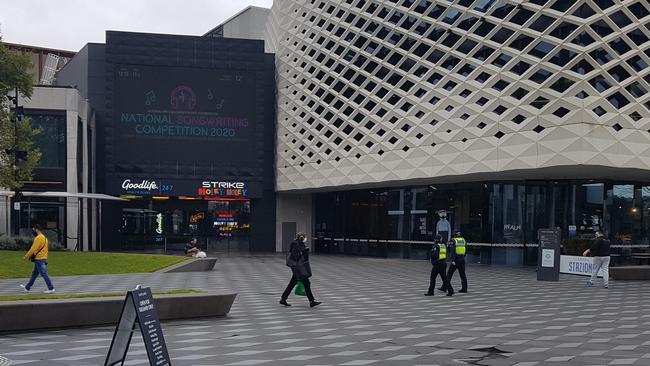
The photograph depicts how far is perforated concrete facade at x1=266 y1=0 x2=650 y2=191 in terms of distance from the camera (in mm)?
26094

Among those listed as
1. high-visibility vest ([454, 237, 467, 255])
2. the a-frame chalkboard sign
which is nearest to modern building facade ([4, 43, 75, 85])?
high-visibility vest ([454, 237, 467, 255])

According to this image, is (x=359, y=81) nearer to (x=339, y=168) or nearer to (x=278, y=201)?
(x=339, y=168)

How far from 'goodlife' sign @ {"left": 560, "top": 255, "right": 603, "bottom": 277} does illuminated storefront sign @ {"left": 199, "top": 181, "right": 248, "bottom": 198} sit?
22564 mm

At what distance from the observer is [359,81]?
1491 inches

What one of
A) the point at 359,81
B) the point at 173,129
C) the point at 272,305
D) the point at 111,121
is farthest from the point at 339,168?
the point at 272,305

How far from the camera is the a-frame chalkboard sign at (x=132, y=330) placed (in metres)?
7.48

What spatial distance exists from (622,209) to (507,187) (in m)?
5.10

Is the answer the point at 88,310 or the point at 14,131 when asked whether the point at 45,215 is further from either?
the point at 88,310

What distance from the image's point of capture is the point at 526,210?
105ft

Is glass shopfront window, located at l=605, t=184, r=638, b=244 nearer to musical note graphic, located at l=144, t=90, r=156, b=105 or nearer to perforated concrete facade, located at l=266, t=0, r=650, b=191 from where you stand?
perforated concrete facade, located at l=266, t=0, r=650, b=191

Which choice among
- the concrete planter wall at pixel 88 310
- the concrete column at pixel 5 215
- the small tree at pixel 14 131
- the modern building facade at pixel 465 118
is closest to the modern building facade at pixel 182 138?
the modern building facade at pixel 465 118

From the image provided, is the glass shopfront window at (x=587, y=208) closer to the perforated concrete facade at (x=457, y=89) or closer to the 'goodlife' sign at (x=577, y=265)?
the perforated concrete facade at (x=457, y=89)

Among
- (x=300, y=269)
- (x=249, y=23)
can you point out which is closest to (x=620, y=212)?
(x=300, y=269)

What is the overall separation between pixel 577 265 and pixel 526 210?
7.34 metres
